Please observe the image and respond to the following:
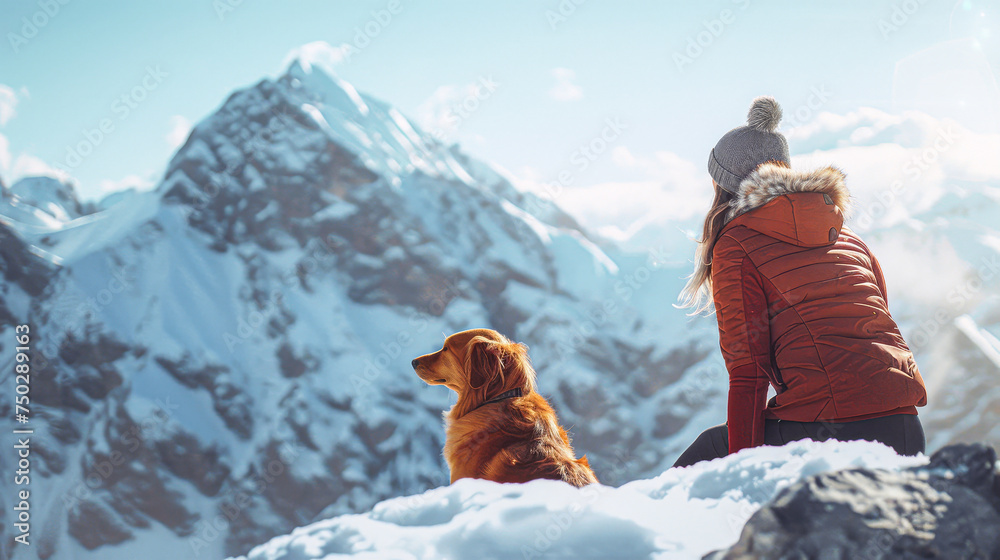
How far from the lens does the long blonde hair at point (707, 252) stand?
2682 mm

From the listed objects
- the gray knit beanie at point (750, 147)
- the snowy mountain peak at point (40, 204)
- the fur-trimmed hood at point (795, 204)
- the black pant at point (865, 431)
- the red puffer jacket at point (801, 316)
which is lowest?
the snowy mountain peak at point (40, 204)

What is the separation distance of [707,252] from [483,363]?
156 cm

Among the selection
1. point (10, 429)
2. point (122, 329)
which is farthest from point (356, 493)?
point (10, 429)

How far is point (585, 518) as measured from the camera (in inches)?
62.1

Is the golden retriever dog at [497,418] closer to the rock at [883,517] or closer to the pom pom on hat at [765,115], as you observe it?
the rock at [883,517]

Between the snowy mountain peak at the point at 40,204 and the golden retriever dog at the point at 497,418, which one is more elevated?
the golden retriever dog at the point at 497,418

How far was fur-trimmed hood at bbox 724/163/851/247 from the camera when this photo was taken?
227cm

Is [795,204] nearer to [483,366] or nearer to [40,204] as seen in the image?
[483,366]

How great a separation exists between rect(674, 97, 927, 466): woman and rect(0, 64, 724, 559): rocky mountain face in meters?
22.5

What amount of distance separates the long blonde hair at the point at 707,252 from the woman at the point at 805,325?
0.17m

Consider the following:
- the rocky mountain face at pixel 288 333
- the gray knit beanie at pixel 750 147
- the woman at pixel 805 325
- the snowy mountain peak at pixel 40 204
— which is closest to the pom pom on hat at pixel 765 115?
the gray knit beanie at pixel 750 147

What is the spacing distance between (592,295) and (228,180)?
25084mm

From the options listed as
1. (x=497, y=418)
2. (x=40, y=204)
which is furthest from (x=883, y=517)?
(x=40, y=204)

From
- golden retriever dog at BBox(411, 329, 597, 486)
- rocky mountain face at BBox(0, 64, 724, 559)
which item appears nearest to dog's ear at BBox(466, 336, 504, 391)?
golden retriever dog at BBox(411, 329, 597, 486)
